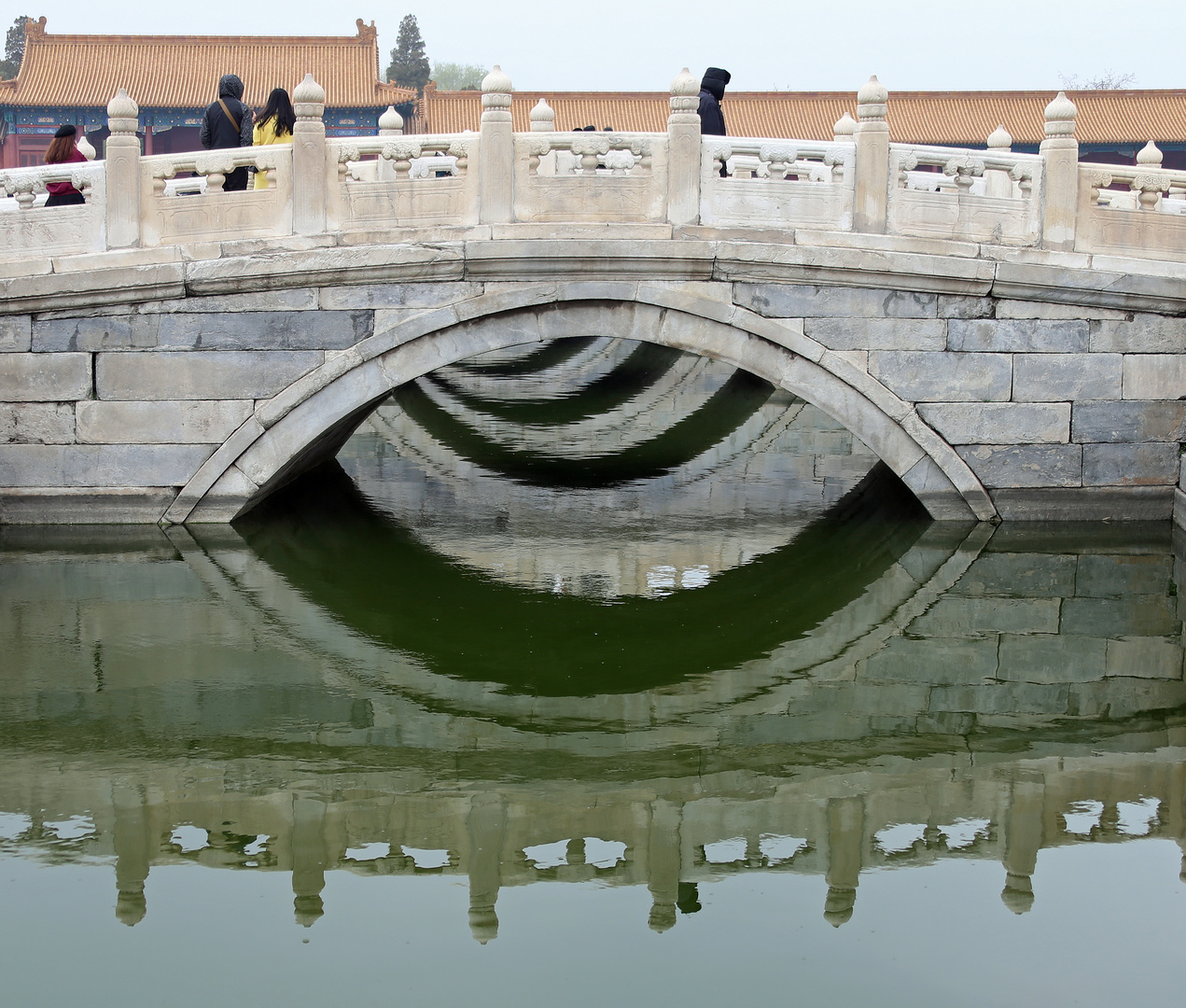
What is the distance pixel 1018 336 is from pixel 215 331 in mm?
4104

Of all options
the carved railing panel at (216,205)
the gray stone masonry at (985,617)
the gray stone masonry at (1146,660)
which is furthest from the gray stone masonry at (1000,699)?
the carved railing panel at (216,205)

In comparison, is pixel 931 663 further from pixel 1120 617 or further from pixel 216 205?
pixel 216 205

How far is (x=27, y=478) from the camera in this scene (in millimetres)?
7223

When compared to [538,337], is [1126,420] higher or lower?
lower

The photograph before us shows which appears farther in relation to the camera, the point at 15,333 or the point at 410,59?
the point at 410,59

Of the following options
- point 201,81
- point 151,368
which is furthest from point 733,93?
point 151,368

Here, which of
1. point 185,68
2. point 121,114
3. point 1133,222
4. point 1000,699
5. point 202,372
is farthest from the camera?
point 185,68

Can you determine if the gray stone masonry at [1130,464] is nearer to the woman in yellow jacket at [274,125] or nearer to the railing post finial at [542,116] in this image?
the railing post finial at [542,116]

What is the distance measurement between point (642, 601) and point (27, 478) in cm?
328

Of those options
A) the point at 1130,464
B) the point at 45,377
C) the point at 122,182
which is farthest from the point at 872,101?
the point at 45,377

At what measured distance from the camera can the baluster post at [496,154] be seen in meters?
6.88

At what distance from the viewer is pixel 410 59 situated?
40.5 metres

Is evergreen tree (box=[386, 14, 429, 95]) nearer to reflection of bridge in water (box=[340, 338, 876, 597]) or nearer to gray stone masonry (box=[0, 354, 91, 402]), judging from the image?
reflection of bridge in water (box=[340, 338, 876, 597])

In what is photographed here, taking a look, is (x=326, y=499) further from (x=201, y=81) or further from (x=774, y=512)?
(x=201, y=81)
